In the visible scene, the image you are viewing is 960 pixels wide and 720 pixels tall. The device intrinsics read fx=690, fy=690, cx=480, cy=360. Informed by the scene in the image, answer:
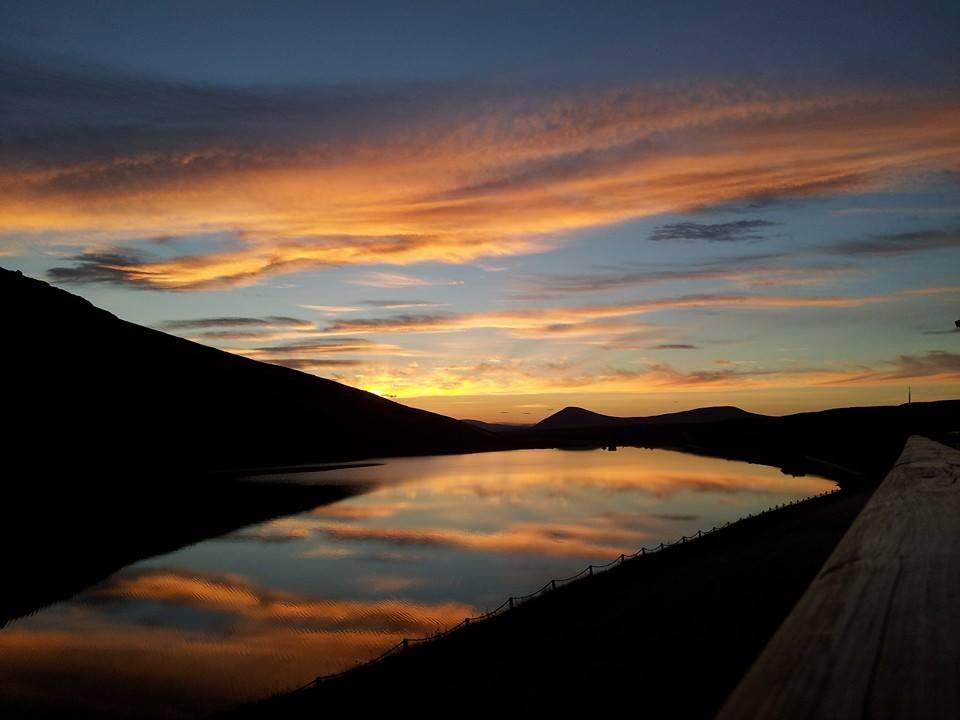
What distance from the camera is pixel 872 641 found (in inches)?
55.4

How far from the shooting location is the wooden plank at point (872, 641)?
117cm

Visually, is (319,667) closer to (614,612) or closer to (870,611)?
(614,612)

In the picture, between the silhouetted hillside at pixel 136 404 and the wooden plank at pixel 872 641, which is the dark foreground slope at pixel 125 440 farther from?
the wooden plank at pixel 872 641

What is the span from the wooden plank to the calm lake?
23476mm

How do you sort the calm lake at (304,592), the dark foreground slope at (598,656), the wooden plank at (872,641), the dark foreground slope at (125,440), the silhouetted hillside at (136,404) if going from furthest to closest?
the silhouetted hillside at (136,404) → the dark foreground slope at (125,440) → the calm lake at (304,592) → the dark foreground slope at (598,656) → the wooden plank at (872,641)

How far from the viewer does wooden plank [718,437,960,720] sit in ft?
3.84

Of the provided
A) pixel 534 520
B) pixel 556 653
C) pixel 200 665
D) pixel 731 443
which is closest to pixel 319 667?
pixel 200 665

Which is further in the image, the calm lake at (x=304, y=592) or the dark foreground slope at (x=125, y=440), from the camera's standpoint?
the dark foreground slope at (x=125, y=440)

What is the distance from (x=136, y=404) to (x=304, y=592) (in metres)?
123

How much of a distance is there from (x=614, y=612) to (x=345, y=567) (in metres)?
24.8

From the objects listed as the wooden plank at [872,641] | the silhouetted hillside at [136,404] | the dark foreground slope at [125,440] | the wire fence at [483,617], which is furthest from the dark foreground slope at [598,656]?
the silhouetted hillside at [136,404]

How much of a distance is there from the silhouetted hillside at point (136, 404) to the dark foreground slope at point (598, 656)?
111m

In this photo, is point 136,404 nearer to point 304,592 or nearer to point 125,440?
point 125,440

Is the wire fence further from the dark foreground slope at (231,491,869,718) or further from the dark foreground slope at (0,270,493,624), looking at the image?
the dark foreground slope at (0,270,493,624)
